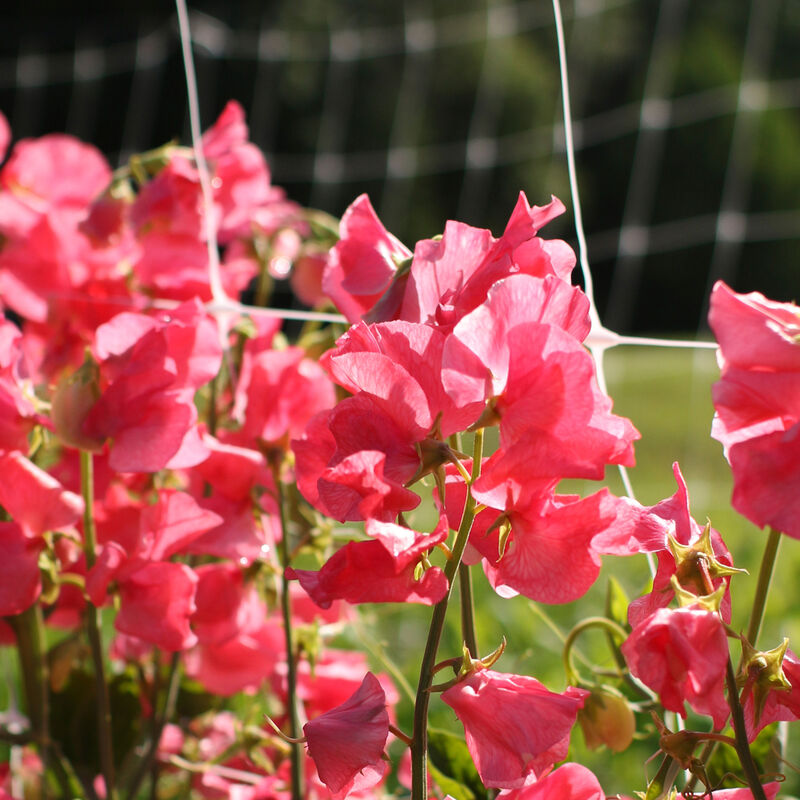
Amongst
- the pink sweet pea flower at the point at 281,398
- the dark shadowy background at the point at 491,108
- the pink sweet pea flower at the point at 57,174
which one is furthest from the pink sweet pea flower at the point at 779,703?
the dark shadowy background at the point at 491,108

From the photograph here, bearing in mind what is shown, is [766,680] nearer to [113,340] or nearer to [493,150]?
[113,340]

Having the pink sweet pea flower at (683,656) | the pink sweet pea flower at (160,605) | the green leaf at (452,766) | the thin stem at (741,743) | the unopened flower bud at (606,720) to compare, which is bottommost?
the green leaf at (452,766)

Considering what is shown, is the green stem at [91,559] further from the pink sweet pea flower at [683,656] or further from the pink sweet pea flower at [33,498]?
the pink sweet pea flower at [683,656]

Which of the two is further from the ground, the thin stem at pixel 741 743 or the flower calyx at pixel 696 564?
the flower calyx at pixel 696 564

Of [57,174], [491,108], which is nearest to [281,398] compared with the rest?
[57,174]

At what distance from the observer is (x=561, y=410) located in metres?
0.28

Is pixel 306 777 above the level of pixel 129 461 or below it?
below

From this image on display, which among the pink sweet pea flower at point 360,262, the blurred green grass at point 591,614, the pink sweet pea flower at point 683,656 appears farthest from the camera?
the blurred green grass at point 591,614

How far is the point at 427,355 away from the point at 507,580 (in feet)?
0.21

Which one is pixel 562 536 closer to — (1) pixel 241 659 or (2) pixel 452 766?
(2) pixel 452 766

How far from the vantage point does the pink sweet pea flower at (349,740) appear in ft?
0.90

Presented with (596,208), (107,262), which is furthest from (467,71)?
(107,262)

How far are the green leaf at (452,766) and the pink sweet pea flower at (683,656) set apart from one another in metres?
0.16

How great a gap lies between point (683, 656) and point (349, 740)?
0.27 ft
